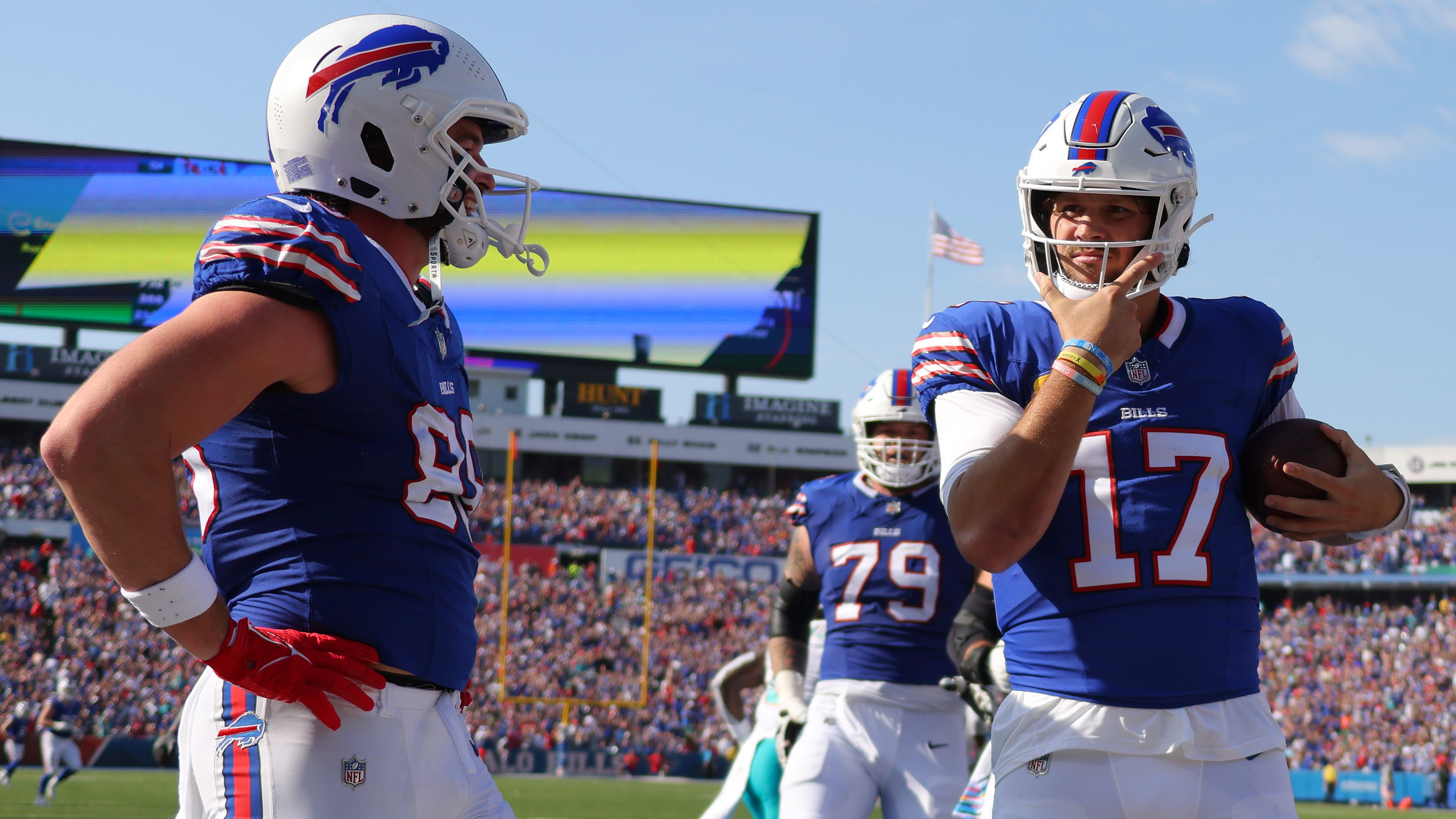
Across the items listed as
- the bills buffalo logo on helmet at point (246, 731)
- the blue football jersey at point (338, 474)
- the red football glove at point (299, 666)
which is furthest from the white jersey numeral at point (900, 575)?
the bills buffalo logo on helmet at point (246, 731)

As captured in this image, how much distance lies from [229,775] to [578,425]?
33462 millimetres

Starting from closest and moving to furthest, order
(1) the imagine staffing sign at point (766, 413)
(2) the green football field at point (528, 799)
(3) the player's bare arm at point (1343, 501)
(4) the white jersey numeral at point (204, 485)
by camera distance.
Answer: (4) the white jersey numeral at point (204, 485), (3) the player's bare arm at point (1343, 501), (2) the green football field at point (528, 799), (1) the imagine staffing sign at point (766, 413)

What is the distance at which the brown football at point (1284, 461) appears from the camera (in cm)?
256

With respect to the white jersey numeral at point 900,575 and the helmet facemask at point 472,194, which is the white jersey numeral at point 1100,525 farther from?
the white jersey numeral at point 900,575

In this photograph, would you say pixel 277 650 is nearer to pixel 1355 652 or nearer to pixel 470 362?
pixel 1355 652

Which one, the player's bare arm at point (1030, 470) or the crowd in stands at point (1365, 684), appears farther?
the crowd in stands at point (1365, 684)

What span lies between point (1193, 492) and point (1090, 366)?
39cm

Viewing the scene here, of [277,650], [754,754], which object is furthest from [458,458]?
[754,754]

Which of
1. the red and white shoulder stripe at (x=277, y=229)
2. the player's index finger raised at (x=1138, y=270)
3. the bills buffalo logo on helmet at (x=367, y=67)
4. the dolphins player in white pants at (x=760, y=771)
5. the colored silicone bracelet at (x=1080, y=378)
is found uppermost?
the bills buffalo logo on helmet at (x=367, y=67)

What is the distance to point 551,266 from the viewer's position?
32.0 m

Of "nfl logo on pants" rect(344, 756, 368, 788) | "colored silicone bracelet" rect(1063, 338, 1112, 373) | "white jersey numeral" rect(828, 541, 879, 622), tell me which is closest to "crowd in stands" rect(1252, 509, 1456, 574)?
"white jersey numeral" rect(828, 541, 879, 622)

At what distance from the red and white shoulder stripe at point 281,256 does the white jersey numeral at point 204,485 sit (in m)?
0.34

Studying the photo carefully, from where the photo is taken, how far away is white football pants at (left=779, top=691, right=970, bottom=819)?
479 centimetres

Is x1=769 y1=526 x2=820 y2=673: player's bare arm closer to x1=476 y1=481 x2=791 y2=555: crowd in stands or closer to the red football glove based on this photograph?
the red football glove
